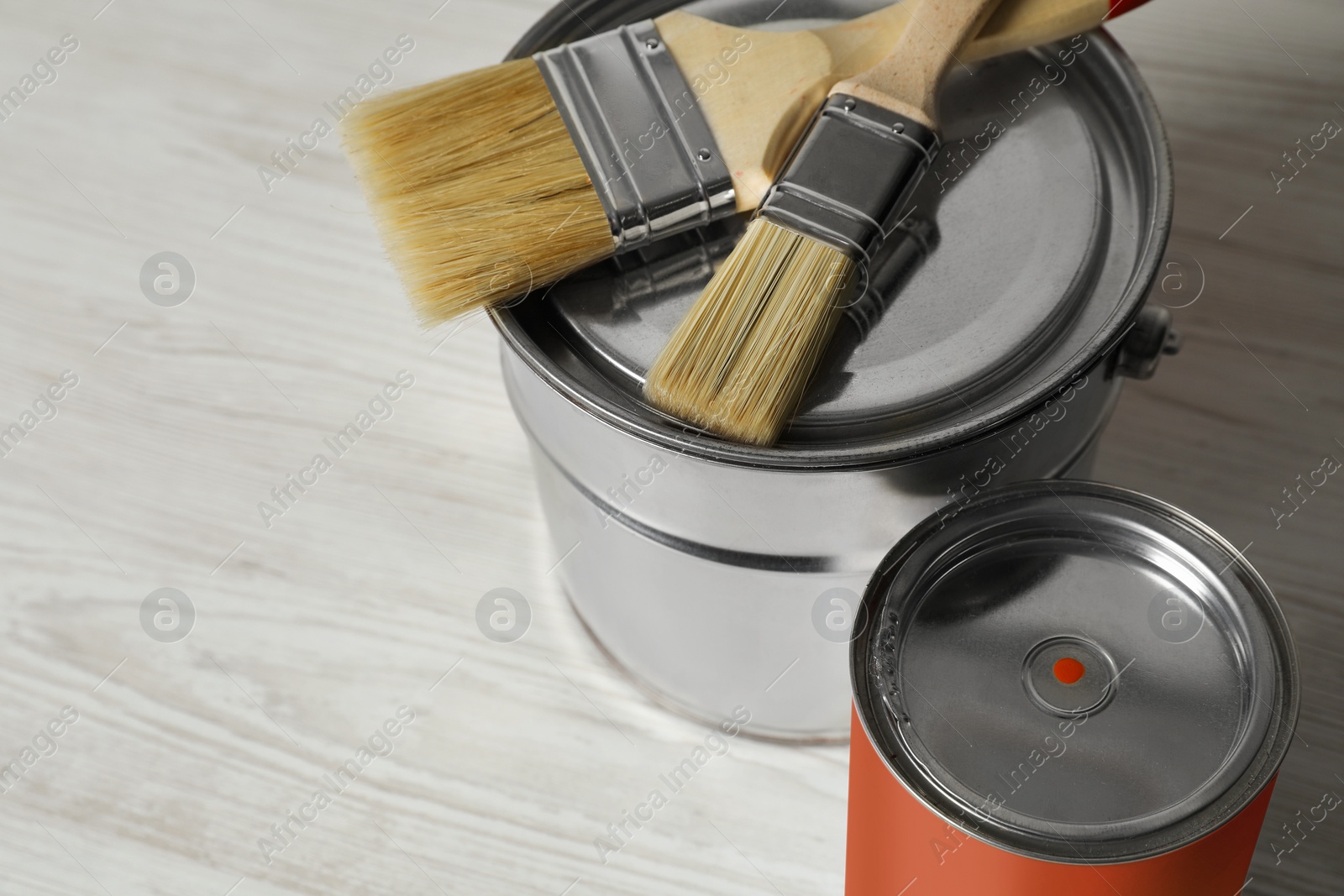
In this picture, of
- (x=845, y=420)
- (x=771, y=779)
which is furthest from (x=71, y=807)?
(x=845, y=420)

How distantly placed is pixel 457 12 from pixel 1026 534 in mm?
1142

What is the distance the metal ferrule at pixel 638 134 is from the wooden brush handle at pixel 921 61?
0.40ft

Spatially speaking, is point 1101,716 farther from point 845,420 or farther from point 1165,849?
point 845,420

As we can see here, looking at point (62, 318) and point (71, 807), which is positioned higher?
point (62, 318)

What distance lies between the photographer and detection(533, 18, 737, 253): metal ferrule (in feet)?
3.25

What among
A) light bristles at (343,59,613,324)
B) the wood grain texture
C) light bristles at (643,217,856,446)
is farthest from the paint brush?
the wood grain texture

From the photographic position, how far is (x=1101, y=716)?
0.85 meters

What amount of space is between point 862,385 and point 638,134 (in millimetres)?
267

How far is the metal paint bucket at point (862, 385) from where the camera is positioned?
3.00 ft

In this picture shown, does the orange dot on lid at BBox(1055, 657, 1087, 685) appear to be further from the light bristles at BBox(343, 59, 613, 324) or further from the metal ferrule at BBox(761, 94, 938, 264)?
the light bristles at BBox(343, 59, 613, 324)

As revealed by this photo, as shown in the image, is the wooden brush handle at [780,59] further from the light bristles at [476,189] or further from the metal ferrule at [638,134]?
the light bristles at [476,189]

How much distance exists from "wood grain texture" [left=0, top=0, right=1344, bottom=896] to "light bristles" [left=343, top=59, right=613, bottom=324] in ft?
1.37

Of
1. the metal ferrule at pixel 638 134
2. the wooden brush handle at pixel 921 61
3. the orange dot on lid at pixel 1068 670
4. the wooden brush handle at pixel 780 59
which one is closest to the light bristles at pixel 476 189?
the metal ferrule at pixel 638 134

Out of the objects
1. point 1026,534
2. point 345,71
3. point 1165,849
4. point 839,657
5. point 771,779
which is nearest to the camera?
point 1165,849
